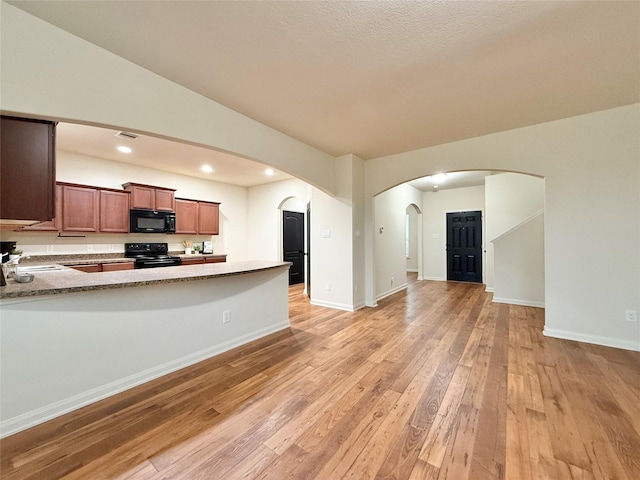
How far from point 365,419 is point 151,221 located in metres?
5.23

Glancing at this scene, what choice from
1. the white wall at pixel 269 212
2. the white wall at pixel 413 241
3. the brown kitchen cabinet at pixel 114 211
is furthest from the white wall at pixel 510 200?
the brown kitchen cabinet at pixel 114 211

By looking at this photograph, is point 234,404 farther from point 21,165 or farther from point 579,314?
point 579,314

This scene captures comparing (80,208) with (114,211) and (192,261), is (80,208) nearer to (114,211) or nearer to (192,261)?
(114,211)

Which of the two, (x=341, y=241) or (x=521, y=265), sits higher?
(x=341, y=241)

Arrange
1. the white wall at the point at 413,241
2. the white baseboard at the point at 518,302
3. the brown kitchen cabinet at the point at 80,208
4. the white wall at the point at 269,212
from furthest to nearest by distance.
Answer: the white wall at the point at 413,241, the white wall at the point at 269,212, the white baseboard at the point at 518,302, the brown kitchen cabinet at the point at 80,208

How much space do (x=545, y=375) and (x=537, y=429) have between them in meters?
0.92

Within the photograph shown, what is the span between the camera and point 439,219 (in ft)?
25.6

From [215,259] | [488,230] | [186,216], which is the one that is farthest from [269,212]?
[488,230]

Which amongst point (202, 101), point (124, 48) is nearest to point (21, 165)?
point (124, 48)

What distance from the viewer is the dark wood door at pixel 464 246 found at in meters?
7.17

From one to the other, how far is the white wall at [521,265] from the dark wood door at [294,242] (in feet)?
15.0

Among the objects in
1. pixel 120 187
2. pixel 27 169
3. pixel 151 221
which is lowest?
pixel 151 221

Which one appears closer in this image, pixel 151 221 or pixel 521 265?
pixel 521 265

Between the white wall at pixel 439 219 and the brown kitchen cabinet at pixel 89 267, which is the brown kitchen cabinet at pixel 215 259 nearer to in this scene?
the brown kitchen cabinet at pixel 89 267
